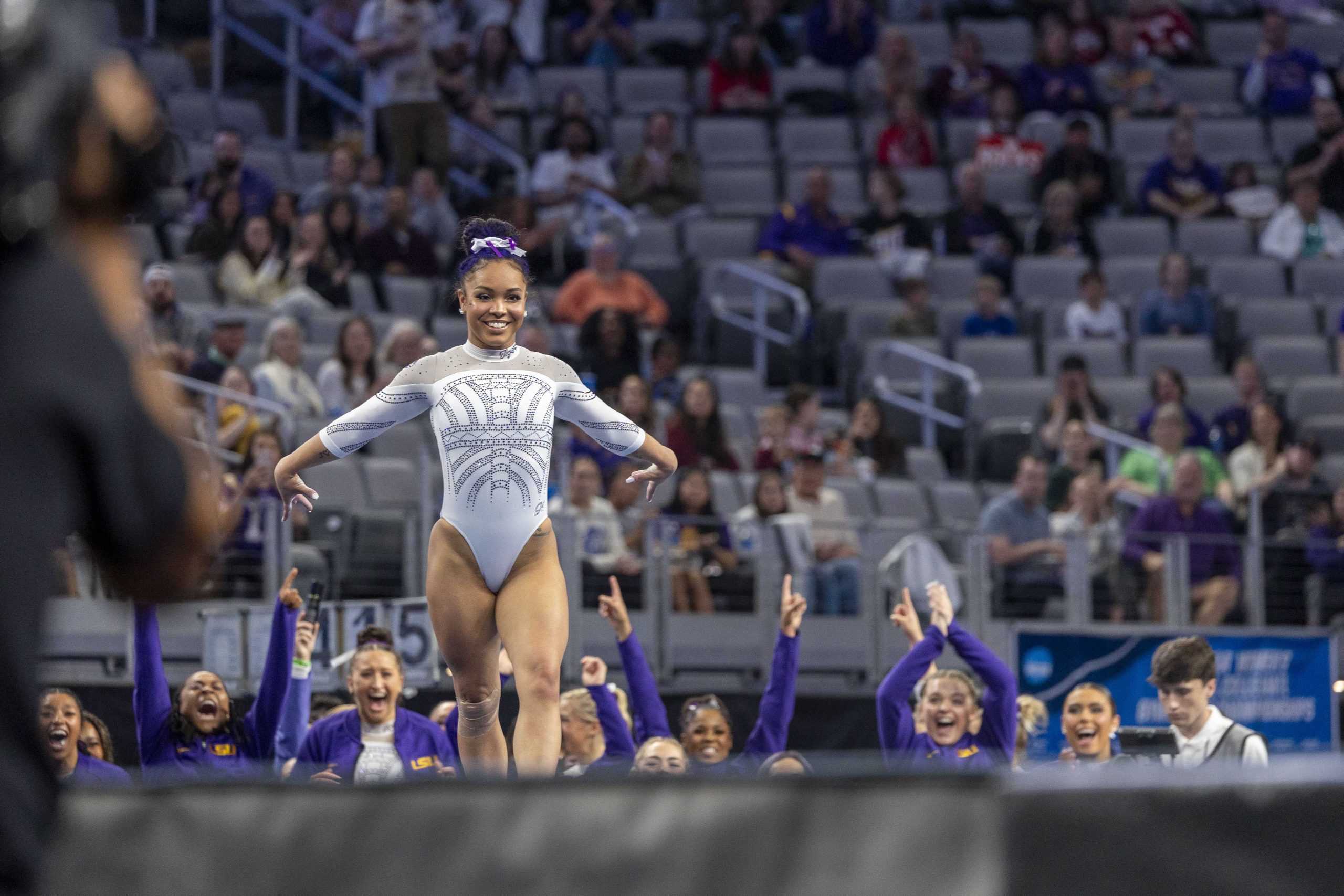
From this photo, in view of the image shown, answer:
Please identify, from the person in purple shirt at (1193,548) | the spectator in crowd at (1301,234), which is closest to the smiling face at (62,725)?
the person in purple shirt at (1193,548)

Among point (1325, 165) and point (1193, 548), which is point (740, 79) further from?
point (1193, 548)

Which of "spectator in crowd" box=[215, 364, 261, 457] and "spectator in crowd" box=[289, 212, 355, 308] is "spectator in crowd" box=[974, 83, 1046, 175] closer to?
"spectator in crowd" box=[289, 212, 355, 308]

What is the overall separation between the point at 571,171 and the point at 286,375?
4.29 m

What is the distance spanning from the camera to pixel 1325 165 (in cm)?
1558

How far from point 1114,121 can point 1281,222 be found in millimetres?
1987

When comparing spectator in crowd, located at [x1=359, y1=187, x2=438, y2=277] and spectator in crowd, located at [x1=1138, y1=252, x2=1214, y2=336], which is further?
spectator in crowd, located at [x1=1138, y1=252, x2=1214, y2=336]

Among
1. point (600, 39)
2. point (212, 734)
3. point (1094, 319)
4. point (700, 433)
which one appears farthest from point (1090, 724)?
point (600, 39)

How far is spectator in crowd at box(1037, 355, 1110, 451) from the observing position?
12.4 metres

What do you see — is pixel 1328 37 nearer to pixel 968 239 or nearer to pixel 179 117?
pixel 968 239

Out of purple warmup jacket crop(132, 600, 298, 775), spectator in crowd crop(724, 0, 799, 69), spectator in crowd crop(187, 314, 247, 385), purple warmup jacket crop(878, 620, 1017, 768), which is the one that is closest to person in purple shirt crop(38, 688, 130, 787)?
purple warmup jacket crop(132, 600, 298, 775)

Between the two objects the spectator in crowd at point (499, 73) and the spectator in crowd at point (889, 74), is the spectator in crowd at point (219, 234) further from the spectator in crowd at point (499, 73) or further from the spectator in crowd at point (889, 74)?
the spectator in crowd at point (889, 74)

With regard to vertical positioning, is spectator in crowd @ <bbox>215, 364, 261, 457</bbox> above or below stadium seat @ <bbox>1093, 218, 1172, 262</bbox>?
below

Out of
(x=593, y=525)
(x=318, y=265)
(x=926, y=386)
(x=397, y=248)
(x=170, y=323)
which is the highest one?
(x=397, y=248)

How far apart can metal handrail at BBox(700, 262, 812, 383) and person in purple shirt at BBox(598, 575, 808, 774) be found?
6267 mm
